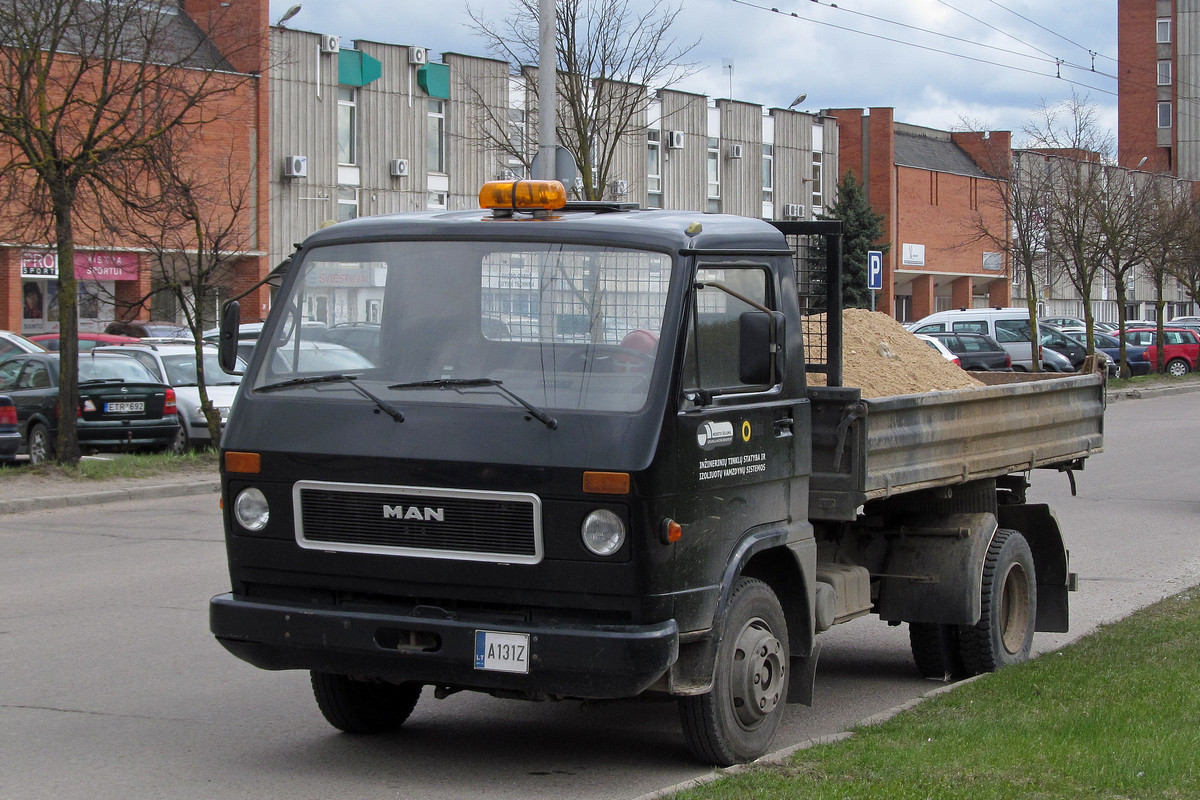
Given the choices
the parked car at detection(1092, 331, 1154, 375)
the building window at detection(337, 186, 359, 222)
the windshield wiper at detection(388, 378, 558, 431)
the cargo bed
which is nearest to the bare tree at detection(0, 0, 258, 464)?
the cargo bed

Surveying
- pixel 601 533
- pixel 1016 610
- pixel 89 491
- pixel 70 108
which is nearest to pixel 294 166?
pixel 70 108

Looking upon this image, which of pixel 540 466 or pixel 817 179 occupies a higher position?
pixel 817 179

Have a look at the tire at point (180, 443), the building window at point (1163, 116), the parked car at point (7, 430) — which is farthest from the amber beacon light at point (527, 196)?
the building window at point (1163, 116)

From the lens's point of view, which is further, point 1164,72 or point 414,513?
point 1164,72

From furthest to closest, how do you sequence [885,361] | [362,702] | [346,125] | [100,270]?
[346,125] < [100,270] < [885,361] < [362,702]

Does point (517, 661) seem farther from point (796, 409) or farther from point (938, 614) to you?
point (938, 614)

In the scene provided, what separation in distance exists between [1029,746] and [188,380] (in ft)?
58.1

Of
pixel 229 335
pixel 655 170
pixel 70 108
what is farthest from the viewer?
pixel 655 170

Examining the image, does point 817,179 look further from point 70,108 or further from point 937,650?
point 937,650

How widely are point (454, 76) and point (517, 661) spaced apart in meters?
43.6

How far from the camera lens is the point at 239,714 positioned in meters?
A: 6.93

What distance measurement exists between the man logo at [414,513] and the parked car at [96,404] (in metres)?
14.5

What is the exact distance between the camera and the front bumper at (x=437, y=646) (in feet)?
17.2

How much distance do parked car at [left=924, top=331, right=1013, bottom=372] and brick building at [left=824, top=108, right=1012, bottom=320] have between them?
2399 cm
